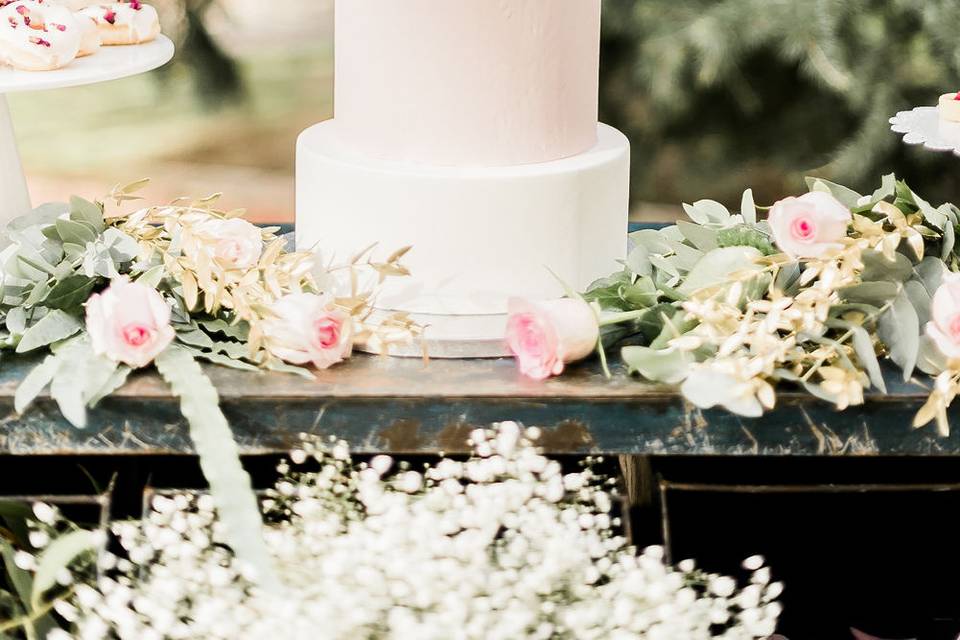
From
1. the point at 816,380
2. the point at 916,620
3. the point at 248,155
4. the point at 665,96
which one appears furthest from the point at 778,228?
the point at 248,155

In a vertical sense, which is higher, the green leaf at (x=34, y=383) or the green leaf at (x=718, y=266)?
the green leaf at (x=718, y=266)

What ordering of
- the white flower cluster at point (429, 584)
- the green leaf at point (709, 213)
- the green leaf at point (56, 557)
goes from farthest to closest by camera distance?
the green leaf at point (709, 213)
the green leaf at point (56, 557)
the white flower cluster at point (429, 584)

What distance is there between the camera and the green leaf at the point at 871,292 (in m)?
0.97

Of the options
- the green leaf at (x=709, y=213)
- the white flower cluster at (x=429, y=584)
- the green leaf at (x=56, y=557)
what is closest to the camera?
the white flower cluster at (x=429, y=584)

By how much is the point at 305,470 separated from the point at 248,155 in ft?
9.17

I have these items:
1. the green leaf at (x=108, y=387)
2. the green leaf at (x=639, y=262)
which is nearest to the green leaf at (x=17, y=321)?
the green leaf at (x=108, y=387)

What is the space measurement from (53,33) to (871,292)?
2.61 ft

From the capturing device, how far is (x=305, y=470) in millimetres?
1196

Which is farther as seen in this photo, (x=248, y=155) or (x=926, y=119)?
(x=248, y=155)

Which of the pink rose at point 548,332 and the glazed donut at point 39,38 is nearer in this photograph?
the pink rose at point 548,332

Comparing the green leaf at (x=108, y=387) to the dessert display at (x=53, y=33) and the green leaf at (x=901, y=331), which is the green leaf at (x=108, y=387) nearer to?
the dessert display at (x=53, y=33)

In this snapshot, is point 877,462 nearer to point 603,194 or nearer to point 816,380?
point 816,380

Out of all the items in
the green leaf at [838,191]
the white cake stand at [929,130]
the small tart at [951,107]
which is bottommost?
the green leaf at [838,191]

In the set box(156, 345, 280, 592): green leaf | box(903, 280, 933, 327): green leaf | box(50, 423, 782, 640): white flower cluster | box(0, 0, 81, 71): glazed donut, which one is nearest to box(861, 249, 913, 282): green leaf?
box(903, 280, 933, 327): green leaf
